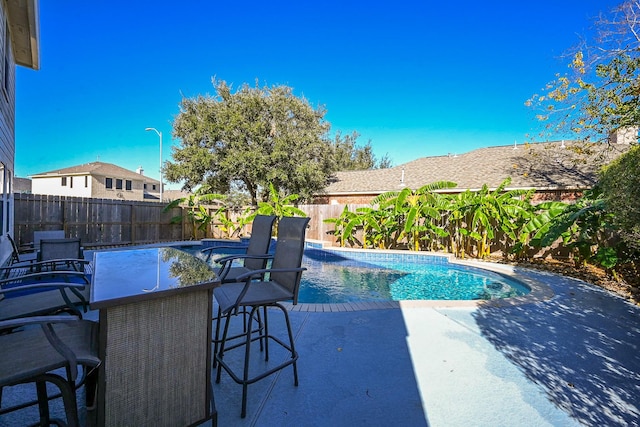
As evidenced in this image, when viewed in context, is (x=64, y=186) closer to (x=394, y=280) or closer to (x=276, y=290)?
(x=394, y=280)

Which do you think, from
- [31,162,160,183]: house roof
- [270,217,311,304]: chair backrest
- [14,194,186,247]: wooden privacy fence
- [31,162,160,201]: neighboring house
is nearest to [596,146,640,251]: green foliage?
[270,217,311,304]: chair backrest

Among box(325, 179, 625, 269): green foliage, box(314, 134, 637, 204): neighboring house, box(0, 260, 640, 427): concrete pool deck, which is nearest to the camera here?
box(0, 260, 640, 427): concrete pool deck

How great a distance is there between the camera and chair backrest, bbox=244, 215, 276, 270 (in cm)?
328

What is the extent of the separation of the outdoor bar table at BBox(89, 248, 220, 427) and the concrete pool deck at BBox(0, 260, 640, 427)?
1.57ft

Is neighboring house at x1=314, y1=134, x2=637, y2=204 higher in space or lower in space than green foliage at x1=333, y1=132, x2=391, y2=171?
lower

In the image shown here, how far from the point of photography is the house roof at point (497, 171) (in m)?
12.6

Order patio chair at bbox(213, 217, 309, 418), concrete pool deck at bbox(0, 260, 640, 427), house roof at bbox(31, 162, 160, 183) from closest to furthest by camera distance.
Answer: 1. concrete pool deck at bbox(0, 260, 640, 427)
2. patio chair at bbox(213, 217, 309, 418)
3. house roof at bbox(31, 162, 160, 183)

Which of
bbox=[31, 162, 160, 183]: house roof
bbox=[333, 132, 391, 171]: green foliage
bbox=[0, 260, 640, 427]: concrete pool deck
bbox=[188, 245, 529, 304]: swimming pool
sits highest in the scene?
bbox=[333, 132, 391, 171]: green foliage

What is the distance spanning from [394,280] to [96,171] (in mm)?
31561

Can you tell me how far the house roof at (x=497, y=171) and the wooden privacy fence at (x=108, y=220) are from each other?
614 centimetres

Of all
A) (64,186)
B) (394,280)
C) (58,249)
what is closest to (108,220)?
(58,249)

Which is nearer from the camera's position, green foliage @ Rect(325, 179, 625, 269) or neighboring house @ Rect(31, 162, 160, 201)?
green foliage @ Rect(325, 179, 625, 269)

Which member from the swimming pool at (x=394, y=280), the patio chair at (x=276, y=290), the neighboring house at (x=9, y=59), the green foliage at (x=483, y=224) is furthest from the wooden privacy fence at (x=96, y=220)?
the green foliage at (x=483, y=224)

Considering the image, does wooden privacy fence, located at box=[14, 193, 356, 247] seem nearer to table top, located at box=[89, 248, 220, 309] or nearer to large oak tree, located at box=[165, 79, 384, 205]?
large oak tree, located at box=[165, 79, 384, 205]
